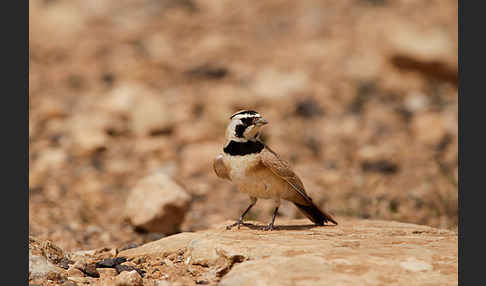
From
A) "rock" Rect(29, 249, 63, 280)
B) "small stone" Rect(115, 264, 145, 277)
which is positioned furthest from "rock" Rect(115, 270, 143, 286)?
"rock" Rect(29, 249, 63, 280)

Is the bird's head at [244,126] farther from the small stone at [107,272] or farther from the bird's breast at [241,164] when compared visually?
the small stone at [107,272]

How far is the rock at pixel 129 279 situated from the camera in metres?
4.76

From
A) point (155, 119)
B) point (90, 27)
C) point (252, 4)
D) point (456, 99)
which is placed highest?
point (252, 4)

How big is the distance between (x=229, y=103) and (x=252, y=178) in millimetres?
5965

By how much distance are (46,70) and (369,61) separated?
696 cm

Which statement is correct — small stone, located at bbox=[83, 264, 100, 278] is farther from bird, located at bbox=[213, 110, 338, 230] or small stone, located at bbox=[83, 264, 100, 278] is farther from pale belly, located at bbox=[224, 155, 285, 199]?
pale belly, located at bbox=[224, 155, 285, 199]

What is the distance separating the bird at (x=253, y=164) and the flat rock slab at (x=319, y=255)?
0.43m

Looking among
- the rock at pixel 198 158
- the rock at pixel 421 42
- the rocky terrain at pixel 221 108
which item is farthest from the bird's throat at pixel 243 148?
the rock at pixel 421 42

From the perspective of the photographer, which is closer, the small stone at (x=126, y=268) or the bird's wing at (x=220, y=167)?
the small stone at (x=126, y=268)

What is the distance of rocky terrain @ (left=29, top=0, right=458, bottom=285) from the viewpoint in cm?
877

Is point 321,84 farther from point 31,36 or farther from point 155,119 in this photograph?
point 31,36

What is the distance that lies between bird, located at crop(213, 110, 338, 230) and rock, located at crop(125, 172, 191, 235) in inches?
57.2

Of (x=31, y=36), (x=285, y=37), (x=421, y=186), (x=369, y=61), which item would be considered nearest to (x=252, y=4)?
(x=285, y=37)

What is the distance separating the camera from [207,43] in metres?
14.2
